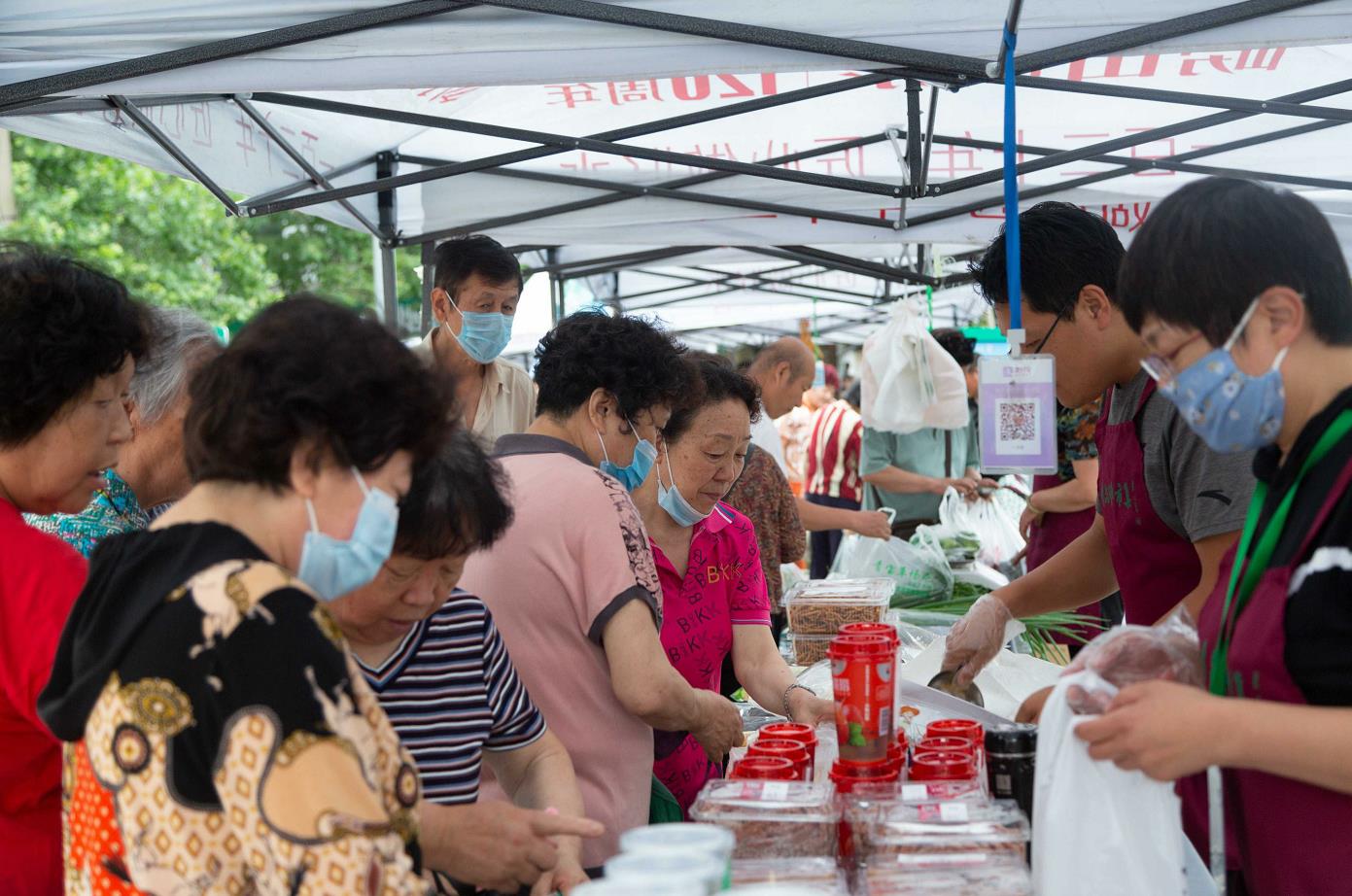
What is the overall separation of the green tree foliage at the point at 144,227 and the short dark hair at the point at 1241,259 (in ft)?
45.0

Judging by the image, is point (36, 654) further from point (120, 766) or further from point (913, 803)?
point (913, 803)

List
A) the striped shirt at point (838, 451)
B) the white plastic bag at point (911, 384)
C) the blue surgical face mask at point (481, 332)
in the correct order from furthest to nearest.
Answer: the striped shirt at point (838, 451)
the white plastic bag at point (911, 384)
the blue surgical face mask at point (481, 332)

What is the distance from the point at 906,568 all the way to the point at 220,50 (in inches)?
119

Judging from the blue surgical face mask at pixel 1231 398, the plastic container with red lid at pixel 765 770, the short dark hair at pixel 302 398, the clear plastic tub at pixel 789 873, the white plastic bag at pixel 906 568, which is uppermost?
the short dark hair at pixel 302 398

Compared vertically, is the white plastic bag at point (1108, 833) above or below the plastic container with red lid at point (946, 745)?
above

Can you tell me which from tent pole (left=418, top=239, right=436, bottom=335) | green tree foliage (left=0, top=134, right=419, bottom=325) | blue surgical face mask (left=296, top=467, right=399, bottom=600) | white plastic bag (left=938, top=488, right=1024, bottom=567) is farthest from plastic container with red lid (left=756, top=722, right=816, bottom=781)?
green tree foliage (left=0, top=134, right=419, bottom=325)

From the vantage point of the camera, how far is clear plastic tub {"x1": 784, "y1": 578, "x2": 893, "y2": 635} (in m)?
3.71

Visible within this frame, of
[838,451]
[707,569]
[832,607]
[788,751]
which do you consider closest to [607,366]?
[707,569]

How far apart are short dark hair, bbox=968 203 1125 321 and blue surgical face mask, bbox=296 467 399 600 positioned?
1543 mm

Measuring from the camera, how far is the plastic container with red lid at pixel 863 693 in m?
1.93

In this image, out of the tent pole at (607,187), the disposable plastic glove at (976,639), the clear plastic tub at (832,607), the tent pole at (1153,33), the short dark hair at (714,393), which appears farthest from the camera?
the tent pole at (607,187)

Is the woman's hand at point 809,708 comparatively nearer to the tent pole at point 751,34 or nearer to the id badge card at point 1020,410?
the id badge card at point 1020,410

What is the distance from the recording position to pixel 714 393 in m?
3.42

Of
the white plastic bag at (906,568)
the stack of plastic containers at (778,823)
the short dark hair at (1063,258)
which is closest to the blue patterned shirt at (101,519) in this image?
the stack of plastic containers at (778,823)
